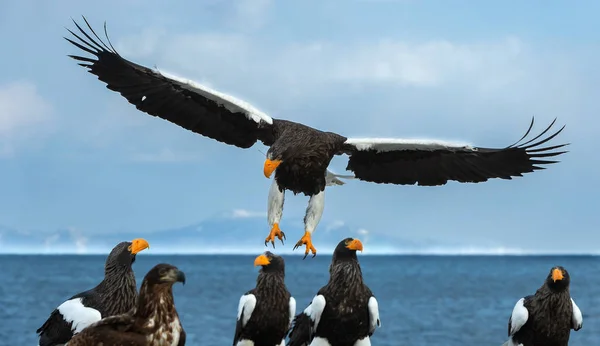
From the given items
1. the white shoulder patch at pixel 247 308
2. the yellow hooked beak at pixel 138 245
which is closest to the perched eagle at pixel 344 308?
the white shoulder patch at pixel 247 308

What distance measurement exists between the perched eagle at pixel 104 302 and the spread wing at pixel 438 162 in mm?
3233

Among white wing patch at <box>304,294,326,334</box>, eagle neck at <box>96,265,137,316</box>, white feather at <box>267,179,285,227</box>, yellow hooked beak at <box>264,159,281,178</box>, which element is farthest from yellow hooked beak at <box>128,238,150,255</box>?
white wing patch at <box>304,294,326,334</box>

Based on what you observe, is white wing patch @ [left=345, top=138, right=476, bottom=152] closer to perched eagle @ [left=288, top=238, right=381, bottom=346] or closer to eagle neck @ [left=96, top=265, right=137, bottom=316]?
perched eagle @ [left=288, top=238, right=381, bottom=346]

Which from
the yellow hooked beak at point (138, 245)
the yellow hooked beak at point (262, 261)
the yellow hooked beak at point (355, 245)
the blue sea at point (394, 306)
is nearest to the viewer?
the yellow hooked beak at point (138, 245)

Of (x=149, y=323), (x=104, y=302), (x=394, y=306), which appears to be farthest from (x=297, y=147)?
(x=394, y=306)

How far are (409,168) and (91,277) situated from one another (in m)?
73.0

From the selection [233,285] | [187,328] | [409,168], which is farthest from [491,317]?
[409,168]

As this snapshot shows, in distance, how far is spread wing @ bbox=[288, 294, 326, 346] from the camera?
418 inches

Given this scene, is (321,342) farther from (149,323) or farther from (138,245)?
(149,323)

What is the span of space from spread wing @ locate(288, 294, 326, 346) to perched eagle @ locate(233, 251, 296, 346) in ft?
0.59

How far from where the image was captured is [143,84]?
37.7 feet

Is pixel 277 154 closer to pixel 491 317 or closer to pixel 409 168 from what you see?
pixel 409 168

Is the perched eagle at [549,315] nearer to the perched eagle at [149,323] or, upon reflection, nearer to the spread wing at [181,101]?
the spread wing at [181,101]

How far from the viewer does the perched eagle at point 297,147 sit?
35.5 feet
